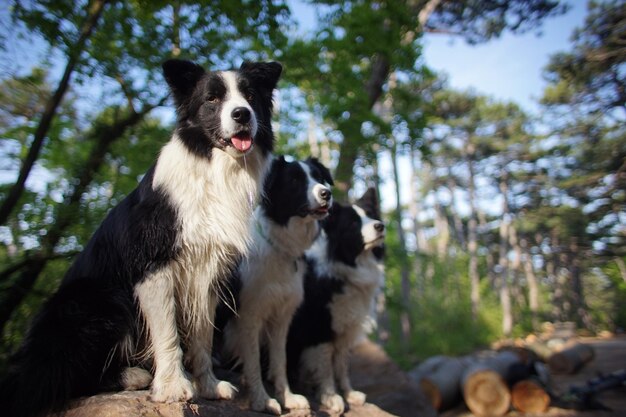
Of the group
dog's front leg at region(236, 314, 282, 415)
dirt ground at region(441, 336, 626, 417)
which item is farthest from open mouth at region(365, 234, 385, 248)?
dirt ground at region(441, 336, 626, 417)

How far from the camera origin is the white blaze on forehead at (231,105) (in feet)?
8.49

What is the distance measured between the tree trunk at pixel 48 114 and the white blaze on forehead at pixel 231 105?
8.62ft

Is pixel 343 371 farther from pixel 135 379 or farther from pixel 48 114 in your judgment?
pixel 48 114

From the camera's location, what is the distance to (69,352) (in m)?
2.34

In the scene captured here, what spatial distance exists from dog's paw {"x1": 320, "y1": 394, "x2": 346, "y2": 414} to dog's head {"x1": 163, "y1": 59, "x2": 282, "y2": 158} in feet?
7.63

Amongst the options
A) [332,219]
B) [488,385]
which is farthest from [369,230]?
[488,385]

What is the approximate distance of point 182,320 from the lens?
2.66 meters

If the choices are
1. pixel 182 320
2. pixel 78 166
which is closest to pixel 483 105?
pixel 78 166

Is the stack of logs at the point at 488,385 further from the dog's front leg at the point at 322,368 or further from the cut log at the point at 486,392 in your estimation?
the dog's front leg at the point at 322,368

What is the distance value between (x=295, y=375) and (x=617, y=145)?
7.33 metres

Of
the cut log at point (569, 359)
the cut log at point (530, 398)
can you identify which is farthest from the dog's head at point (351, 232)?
the cut log at point (569, 359)

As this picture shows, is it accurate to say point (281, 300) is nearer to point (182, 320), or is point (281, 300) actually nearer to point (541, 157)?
point (182, 320)

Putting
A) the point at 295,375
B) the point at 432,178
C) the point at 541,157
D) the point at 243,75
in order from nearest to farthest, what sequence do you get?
1. the point at 243,75
2. the point at 295,375
3. the point at 541,157
4. the point at 432,178

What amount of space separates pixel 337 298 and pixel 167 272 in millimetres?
2252
